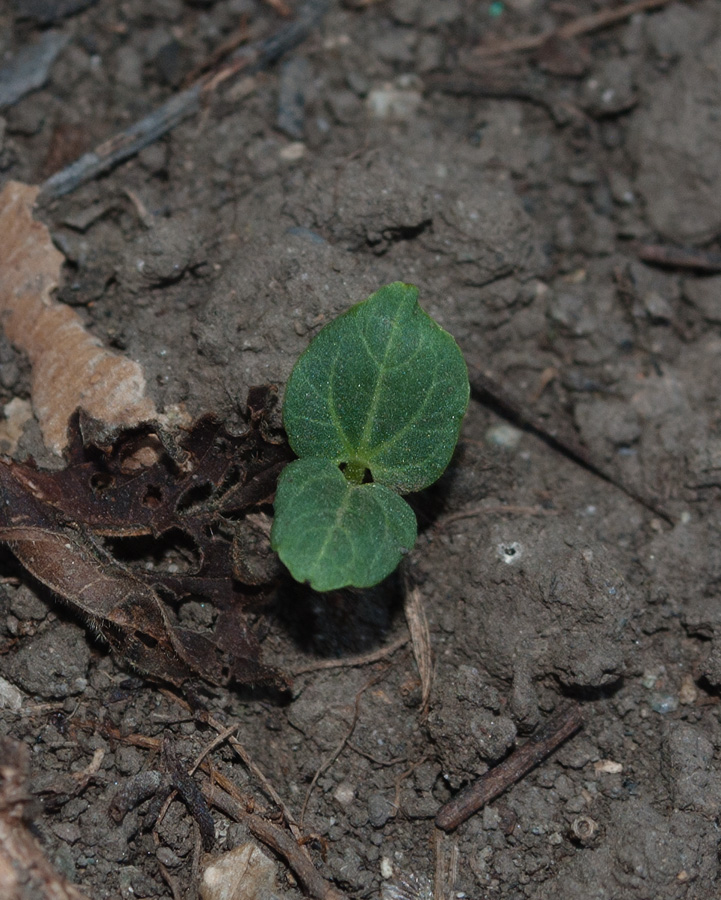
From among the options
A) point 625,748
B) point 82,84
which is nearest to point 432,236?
point 82,84

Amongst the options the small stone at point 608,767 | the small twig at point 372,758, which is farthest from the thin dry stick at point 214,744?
the small stone at point 608,767

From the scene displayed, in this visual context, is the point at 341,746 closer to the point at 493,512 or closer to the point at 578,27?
the point at 493,512

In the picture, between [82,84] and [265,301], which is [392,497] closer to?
[265,301]

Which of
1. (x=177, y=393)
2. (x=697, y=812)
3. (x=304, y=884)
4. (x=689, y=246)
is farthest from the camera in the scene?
→ (x=689, y=246)

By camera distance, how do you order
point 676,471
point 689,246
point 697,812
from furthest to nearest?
point 689,246 < point 676,471 < point 697,812

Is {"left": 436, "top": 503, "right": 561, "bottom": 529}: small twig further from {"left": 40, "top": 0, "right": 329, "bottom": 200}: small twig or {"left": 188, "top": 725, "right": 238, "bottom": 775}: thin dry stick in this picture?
{"left": 40, "top": 0, "right": 329, "bottom": 200}: small twig
